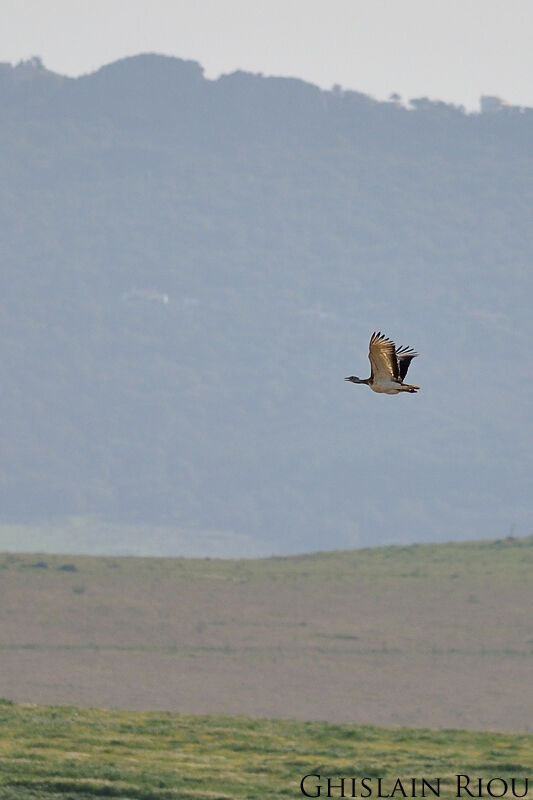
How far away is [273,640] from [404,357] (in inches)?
2810

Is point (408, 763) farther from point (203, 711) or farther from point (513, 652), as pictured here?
point (513, 652)

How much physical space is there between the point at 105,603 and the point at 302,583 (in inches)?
456

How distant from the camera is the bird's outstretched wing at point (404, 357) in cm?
1387

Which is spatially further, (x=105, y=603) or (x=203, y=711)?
(x=105, y=603)

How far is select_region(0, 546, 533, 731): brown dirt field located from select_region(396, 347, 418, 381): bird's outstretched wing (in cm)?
5763

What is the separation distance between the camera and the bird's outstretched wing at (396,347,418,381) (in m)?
13.9

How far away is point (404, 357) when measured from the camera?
14.2 m

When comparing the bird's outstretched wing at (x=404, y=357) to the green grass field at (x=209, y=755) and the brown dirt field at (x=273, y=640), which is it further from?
the brown dirt field at (x=273, y=640)

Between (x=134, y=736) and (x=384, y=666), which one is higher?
(x=384, y=666)

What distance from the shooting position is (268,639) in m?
84.8

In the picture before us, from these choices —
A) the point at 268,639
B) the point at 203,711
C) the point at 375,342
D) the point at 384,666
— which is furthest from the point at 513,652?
the point at 375,342

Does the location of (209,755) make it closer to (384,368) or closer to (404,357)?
(404,357)

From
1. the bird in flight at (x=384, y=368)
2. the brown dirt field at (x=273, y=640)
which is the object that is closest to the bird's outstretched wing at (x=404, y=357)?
the bird in flight at (x=384, y=368)

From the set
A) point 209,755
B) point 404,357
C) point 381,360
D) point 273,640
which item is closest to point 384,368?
point 381,360
